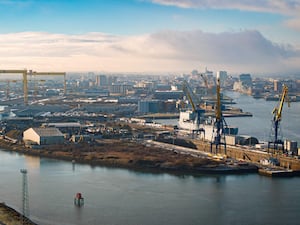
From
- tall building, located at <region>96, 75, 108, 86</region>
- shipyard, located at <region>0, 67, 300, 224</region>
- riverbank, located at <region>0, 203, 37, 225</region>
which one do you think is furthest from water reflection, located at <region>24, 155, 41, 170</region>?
tall building, located at <region>96, 75, 108, 86</region>

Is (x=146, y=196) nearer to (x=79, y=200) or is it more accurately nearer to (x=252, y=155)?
(x=79, y=200)

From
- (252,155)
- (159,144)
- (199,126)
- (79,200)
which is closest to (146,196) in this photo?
(79,200)

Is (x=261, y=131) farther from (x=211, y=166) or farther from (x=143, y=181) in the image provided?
(x=143, y=181)

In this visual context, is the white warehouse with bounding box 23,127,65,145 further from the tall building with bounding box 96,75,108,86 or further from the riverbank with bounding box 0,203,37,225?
the tall building with bounding box 96,75,108,86

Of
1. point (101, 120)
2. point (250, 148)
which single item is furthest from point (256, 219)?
point (101, 120)

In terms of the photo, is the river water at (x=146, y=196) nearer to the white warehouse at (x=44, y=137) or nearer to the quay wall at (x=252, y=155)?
the quay wall at (x=252, y=155)

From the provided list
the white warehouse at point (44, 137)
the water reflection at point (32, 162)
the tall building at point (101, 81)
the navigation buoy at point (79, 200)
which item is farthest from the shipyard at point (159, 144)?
the tall building at point (101, 81)
